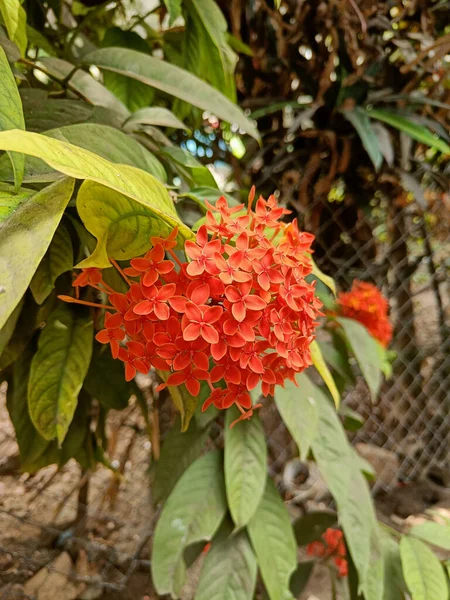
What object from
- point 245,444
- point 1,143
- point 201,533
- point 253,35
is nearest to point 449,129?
point 253,35

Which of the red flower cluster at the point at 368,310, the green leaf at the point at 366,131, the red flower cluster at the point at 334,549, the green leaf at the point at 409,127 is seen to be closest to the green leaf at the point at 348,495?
the red flower cluster at the point at 334,549

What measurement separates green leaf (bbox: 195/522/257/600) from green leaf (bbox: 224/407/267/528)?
0.08 m

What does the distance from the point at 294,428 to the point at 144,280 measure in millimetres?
409

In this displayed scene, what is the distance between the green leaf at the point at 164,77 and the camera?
57 centimetres

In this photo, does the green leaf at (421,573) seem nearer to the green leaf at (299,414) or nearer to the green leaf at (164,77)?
the green leaf at (299,414)

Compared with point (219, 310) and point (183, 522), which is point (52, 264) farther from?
point (183, 522)

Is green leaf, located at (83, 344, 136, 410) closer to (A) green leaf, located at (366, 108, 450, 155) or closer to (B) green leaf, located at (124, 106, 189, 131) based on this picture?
(B) green leaf, located at (124, 106, 189, 131)

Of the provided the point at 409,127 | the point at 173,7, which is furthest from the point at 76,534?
the point at 409,127

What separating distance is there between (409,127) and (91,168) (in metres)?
1.11

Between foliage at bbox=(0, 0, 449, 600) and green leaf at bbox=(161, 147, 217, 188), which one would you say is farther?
green leaf at bbox=(161, 147, 217, 188)

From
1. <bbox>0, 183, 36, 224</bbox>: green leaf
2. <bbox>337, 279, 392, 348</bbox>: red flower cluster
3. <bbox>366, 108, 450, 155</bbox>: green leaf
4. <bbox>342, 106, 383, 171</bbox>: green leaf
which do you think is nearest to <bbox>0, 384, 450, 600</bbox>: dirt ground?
<bbox>337, 279, 392, 348</bbox>: red flower cluster

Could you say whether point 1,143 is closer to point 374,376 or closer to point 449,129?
point 374,376

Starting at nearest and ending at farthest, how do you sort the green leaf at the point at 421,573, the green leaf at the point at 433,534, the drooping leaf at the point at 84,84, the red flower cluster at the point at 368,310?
the drooping leaf at the point at 84,84 < the green leaf at the point at 421,573 < the green leaf at the point at 433,534 < the red flower cluster at the point at 368,310

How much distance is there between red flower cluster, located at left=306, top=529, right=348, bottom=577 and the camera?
1.00 metres
